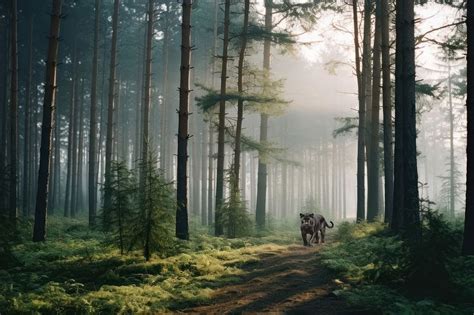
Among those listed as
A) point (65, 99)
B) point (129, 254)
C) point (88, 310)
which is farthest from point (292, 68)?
point (88, 310)

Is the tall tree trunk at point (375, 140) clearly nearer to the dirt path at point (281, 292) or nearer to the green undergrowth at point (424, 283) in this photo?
the dirt path at point (281, 292)

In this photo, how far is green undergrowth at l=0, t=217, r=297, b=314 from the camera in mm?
6801

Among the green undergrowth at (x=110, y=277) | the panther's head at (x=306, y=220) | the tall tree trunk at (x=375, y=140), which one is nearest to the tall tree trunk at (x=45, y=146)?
the green undergrowth at (x=110, y=277)

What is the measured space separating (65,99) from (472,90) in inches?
1420

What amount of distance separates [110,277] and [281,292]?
3.57m

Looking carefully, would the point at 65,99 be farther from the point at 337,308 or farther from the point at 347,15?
the point at 337,308

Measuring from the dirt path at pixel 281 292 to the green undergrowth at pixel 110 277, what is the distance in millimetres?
399

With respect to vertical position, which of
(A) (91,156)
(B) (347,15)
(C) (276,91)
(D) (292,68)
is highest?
(D) (292,68)

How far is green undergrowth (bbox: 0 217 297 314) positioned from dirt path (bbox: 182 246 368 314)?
15.7 inches

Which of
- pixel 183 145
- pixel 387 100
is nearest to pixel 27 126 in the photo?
pixel 183 145

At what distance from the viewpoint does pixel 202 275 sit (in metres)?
9.84

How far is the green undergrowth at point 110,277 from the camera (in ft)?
22.3

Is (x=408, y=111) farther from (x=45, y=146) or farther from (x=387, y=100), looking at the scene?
(x=45, y=146)

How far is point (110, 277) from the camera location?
8.69 metres
